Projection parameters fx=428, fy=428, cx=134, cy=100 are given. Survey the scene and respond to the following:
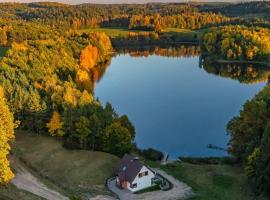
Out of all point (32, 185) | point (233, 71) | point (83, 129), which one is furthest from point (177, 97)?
point (32, 185)

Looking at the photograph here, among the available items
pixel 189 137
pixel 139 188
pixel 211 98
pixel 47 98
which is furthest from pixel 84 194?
pixel 211 98

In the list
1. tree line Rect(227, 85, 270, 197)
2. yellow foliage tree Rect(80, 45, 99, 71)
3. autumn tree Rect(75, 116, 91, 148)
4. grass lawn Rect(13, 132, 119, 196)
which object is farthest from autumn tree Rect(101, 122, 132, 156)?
yellow foliage tree Rect(80, 45, 99, 71)

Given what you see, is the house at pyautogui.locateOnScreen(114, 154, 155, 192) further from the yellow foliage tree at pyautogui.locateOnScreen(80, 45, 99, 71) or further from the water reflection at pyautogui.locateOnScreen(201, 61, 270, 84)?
the water reflection at pyautogui.locateOnScreen(201, 61, 270, 84)

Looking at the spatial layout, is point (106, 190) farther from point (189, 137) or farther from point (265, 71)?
point (265, 71)

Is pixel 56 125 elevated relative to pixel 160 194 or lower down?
elevated

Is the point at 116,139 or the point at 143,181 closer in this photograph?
the point at 143,181

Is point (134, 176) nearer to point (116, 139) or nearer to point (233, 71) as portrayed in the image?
point (116, 139)
